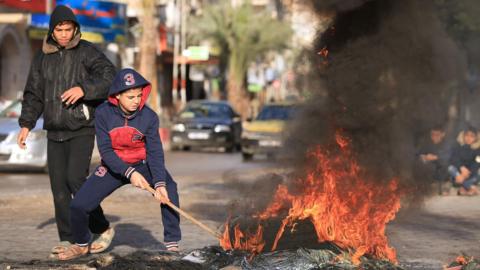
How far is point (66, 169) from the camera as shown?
7168 millimetres

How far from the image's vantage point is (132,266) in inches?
237

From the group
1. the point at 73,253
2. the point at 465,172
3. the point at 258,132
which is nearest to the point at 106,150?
the point at 73,253

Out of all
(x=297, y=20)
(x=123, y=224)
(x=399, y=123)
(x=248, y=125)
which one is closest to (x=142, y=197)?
(x=123, y=224)

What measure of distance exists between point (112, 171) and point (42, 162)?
35.2 ft

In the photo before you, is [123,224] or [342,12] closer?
[342,12]

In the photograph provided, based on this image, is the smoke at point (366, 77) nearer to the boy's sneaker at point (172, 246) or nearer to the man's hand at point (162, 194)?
the boy's sneaker at point (172, 246)

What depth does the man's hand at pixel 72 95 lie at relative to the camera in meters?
6.94

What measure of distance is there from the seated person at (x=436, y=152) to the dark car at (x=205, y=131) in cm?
1276

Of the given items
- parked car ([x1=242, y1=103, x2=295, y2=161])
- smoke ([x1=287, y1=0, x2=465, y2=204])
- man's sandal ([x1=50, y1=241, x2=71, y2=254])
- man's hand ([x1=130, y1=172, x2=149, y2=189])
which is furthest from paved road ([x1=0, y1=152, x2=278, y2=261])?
parked car ([x1=242, y1=103, x2=295, y2=161])

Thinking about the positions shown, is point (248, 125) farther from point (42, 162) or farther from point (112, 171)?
point (112, 171)

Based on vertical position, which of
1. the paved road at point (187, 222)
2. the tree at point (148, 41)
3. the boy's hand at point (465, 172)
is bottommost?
the paved road at point (187, 222)

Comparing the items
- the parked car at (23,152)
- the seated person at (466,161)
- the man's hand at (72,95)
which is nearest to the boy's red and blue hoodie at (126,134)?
the man's hand at (72,95)

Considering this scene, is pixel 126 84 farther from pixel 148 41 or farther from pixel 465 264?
pixel 148 41

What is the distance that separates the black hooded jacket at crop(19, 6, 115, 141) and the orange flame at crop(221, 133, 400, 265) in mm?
1505
